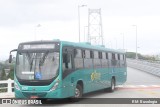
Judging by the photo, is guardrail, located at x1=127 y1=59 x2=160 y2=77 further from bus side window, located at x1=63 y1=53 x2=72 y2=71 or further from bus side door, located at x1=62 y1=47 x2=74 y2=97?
bus side window, located at x1=63 y1=53 x2=72 y2=71

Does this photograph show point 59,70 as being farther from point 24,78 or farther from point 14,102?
point 14,102

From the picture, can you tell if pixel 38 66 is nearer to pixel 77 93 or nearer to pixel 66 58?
pixel 66 58

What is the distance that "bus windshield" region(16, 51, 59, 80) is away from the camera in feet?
57.9

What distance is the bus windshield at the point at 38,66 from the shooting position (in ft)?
57.9

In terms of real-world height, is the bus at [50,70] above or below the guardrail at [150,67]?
above

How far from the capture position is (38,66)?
17750 mm

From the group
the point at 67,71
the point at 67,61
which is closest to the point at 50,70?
the point at 67,71

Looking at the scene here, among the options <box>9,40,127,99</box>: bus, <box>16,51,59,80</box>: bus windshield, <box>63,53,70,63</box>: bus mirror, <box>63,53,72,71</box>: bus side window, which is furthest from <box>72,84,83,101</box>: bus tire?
<box>16,51,59,80</box>: bus windshield

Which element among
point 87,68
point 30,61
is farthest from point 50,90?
point 87,68

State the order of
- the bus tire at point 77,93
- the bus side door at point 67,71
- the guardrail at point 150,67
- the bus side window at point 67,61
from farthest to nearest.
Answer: the guardrail at point 150,67
the bus tire at point 77,93
the bus side window at point 67,61
the bus side door at point 67,71

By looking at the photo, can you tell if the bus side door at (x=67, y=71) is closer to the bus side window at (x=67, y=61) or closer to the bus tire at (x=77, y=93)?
the bus side window at (x=67, y=61)

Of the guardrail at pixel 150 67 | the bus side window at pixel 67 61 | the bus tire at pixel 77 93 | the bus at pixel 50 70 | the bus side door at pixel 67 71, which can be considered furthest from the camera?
the guardrail at pixel 150 67

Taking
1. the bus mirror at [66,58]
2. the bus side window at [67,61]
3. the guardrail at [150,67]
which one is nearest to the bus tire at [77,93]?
the bus side window at [67,61]

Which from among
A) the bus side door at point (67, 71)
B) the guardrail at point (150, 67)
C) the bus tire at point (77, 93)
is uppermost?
the bus side door at point (67, 71)
